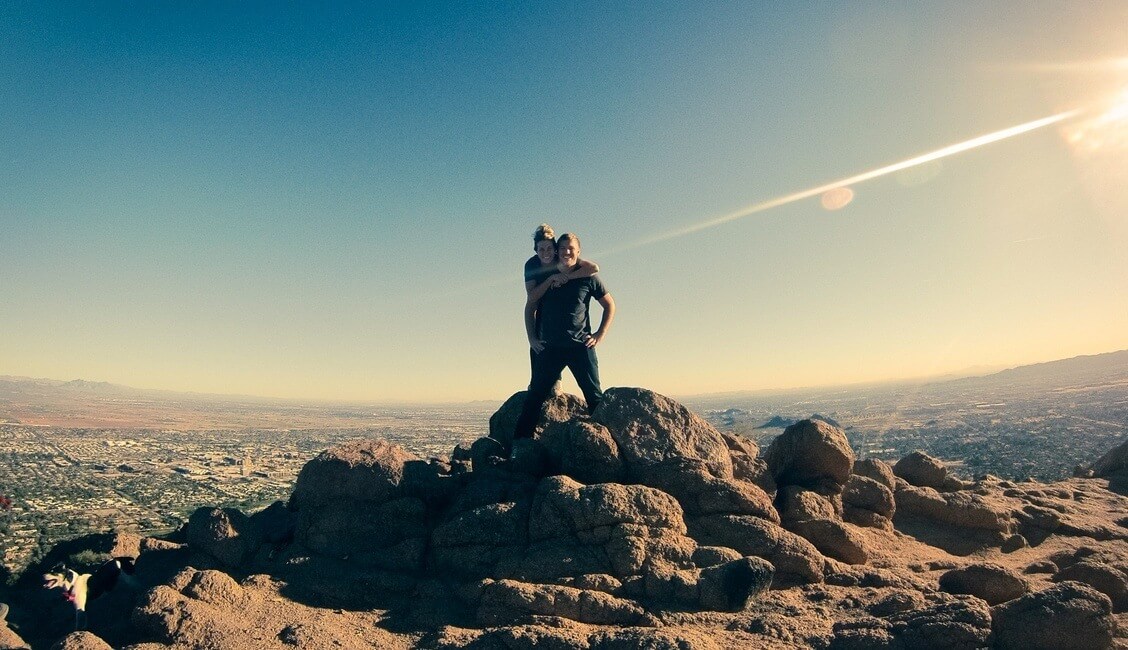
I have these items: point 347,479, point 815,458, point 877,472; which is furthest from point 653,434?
point 877,472

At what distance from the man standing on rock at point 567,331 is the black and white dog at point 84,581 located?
18.0 ft

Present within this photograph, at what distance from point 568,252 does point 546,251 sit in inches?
16.2

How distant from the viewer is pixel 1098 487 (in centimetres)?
1548

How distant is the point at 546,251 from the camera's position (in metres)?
8.79

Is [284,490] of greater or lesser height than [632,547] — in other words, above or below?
below

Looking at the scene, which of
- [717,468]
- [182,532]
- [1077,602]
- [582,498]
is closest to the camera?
[1077,602]

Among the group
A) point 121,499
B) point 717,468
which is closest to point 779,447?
point 717,468

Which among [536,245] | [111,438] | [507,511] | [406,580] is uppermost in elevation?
[536,245]

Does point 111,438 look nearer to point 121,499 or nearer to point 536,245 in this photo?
point 121,499

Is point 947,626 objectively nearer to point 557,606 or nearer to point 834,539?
point 834,539

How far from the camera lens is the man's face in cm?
853

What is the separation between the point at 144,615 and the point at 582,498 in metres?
4.56

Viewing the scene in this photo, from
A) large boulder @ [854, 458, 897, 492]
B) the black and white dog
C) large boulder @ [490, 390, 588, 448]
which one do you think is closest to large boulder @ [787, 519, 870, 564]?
large boulder @ [854, 458, 897, 492]

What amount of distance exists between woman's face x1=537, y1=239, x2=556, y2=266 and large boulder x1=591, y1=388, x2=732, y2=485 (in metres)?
2.20
